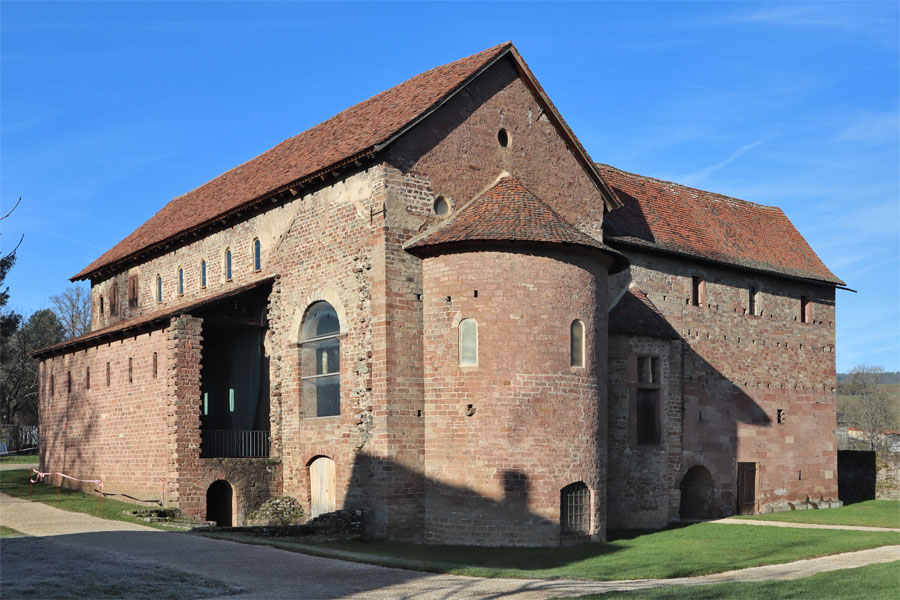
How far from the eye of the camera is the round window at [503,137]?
995 inches

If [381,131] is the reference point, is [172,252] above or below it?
below

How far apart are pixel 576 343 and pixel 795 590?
913 cm

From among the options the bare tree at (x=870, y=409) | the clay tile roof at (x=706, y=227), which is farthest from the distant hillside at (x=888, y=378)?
the clay tile roof at (x=706, y=227)

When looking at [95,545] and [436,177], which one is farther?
[436,177]

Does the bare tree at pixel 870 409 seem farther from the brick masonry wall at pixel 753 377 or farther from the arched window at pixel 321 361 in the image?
the arched window at pixel 321 361

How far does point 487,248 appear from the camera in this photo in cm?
2253

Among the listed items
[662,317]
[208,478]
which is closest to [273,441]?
[208,478]

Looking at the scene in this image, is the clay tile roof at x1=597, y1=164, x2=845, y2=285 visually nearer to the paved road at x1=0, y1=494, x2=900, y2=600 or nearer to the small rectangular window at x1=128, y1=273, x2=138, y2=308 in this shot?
the paved road at x1=0, y1=494, x2=900, y2=600

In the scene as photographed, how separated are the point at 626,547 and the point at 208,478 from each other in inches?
437

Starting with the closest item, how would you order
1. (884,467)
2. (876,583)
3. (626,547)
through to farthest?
(876,583), (626,547), (884,467)

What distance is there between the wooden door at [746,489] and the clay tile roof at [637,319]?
712cm

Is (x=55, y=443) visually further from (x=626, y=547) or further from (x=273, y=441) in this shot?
(x=626, y=547)

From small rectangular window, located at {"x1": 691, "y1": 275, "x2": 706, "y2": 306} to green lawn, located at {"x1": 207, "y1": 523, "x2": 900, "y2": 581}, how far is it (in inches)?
365

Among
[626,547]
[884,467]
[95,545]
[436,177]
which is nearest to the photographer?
[95,545]
